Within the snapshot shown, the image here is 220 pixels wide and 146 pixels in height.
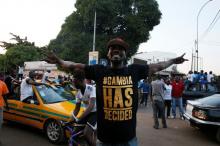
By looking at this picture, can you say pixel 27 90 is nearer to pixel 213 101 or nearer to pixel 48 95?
pixel 48 95

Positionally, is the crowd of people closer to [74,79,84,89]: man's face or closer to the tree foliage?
[74,79,84,89]: man's face

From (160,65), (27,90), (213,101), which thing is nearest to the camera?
(160,65)

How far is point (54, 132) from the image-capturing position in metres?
6.94

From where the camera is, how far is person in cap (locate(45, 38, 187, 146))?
2.97 meters

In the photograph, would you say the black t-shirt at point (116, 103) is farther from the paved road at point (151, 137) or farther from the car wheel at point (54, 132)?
the paved road at point (151, 137)

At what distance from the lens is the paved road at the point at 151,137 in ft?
23.3

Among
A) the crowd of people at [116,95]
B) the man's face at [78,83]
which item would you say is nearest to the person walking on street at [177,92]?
the man's face at [78,83]

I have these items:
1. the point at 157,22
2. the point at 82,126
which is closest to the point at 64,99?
the point at 82,126

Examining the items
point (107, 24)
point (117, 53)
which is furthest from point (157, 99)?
point (107, 24)

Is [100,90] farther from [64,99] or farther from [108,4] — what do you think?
[108,4]

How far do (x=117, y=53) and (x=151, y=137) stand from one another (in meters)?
5.47

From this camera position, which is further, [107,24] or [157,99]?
[107,24]

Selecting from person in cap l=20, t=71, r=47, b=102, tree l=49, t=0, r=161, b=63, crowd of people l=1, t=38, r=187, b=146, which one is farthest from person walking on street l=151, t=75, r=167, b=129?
tree l=49, t=0, r=161, b=63

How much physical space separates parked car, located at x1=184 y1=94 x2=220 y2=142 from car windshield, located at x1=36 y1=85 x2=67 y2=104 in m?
3.53
